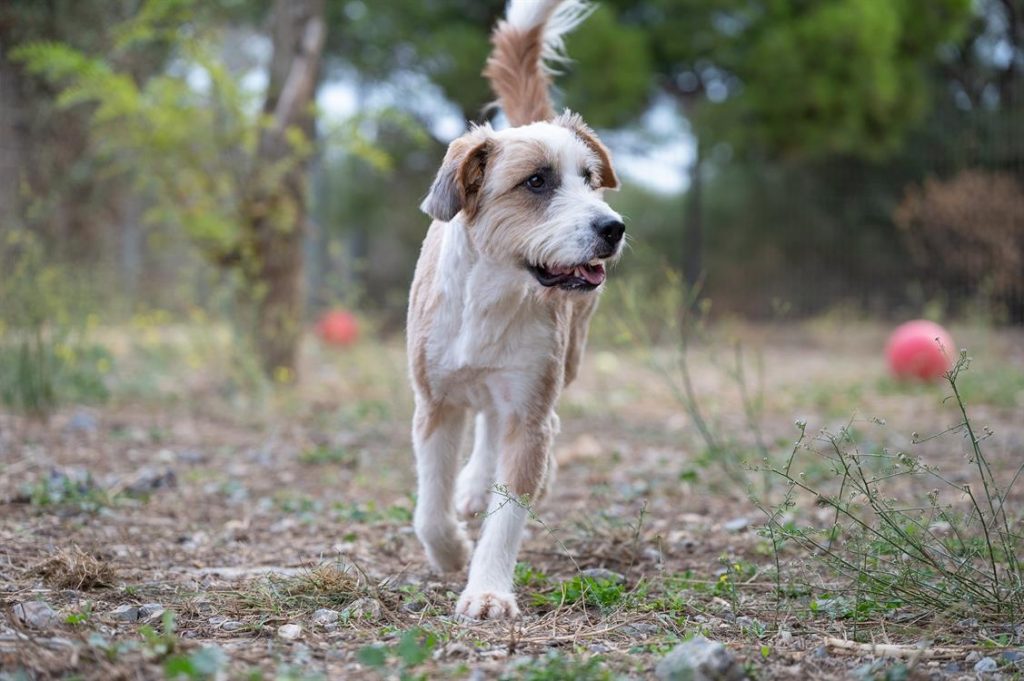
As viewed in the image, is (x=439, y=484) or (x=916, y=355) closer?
(x=439, y=484)

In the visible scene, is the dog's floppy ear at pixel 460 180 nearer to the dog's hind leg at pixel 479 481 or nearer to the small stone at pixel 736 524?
the dog's hind leg at pixel 479 481

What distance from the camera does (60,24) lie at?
8.90m

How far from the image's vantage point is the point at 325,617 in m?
3.26

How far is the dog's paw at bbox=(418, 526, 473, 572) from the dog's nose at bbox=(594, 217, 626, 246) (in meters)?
1.27

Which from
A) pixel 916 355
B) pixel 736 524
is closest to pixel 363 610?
pixel 736 524

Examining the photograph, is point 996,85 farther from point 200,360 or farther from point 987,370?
point 200,360

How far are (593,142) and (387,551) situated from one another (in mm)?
1916

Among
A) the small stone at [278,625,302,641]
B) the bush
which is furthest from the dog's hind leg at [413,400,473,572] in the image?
the bush

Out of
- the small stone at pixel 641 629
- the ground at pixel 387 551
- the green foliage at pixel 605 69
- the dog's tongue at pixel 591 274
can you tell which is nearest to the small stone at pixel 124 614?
the ground at pixel 387 551

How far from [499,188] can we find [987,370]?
7.27m

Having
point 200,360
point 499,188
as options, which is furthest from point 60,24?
point 499,188

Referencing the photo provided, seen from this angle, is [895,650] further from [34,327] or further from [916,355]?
[916,355]

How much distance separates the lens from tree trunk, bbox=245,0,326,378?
325 inches

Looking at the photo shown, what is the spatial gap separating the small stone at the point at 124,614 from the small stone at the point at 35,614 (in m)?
0.19
